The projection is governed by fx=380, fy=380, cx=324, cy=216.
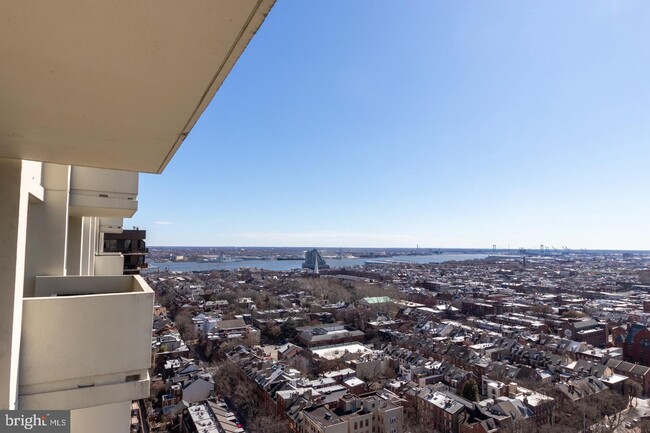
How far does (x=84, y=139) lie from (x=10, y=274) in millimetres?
595

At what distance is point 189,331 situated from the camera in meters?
20.0

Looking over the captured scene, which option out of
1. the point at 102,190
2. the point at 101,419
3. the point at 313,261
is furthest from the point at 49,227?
the point at 313,261

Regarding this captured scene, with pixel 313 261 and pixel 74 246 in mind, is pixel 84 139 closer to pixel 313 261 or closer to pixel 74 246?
pixel 74 246

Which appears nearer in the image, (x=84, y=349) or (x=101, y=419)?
(x=84, y=349)

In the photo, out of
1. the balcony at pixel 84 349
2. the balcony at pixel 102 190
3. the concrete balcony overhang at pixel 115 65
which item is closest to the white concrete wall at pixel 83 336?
the balcony at pixel 84 349

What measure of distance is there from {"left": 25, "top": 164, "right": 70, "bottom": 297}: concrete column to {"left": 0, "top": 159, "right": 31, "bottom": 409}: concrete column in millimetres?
749

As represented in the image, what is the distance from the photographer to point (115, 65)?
0.66m

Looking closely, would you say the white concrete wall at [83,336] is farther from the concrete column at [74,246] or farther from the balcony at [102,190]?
the concrete column at [74,246]

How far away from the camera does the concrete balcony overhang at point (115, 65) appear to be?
1.76 ft

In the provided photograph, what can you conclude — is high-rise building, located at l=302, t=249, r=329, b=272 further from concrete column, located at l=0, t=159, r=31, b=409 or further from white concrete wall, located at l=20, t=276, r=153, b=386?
concrete column, located at l=0, t=159, r=31, b=409

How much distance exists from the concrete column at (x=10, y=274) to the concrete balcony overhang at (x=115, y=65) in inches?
10.8

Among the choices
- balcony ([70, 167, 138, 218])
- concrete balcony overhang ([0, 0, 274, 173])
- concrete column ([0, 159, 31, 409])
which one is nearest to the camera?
concrete balcony overhang ([0, 0, 274, 173])

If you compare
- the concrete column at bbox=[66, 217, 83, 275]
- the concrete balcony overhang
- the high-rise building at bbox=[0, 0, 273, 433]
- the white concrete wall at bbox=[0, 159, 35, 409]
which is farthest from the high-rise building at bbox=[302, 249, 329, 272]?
the concrete balcony overhang

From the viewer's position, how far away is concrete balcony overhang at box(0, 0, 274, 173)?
54 cm
